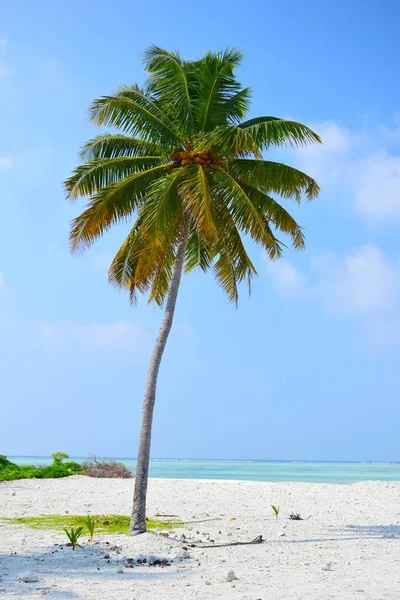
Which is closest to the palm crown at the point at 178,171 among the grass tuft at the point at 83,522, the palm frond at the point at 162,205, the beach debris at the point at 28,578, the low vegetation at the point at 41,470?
the palm frond at the point at 162,205

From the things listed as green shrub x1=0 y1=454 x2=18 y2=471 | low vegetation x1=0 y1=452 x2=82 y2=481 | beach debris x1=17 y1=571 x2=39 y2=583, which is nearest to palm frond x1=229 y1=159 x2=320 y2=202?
beach debris x1=17 y1=571 x2=39 y2=583

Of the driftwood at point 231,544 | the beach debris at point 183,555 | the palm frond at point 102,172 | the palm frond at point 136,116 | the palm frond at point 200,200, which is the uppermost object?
the palm frond at point 136,116

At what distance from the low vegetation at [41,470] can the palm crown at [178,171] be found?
1081 centimetres

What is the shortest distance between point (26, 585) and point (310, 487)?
48.1 ft

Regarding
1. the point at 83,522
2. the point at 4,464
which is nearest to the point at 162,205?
the point at 83,522

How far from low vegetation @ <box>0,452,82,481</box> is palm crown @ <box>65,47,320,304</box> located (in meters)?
10.8

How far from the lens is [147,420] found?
12055 millimetres

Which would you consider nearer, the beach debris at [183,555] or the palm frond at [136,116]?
the beach debris at [183,555]

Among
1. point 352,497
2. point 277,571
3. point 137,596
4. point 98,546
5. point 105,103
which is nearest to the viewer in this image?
point 137,596

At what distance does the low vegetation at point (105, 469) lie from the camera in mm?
24000

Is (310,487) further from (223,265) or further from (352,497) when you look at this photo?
(223,265)

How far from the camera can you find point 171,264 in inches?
590

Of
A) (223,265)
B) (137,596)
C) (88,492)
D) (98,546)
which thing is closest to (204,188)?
(223,265)

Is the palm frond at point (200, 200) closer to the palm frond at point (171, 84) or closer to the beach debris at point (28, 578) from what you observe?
the palm frond at point (171, 84)
